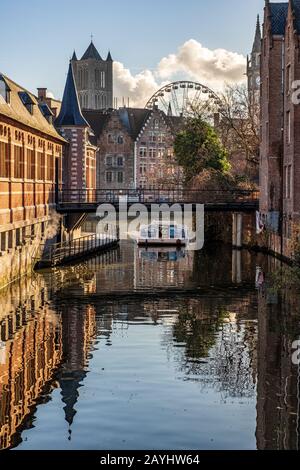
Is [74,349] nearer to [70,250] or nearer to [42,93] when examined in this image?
[70,250]

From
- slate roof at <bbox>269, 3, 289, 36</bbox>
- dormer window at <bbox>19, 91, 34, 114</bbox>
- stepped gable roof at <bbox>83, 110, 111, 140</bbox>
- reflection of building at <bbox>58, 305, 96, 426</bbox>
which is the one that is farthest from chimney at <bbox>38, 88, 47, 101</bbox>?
reflection of building at <bbox>58, 305, 96, 426</bbox>

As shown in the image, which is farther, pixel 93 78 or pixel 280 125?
pixel 93 78

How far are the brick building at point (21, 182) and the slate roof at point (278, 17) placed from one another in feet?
45.8

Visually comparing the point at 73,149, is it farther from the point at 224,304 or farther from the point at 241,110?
the point at 224,304

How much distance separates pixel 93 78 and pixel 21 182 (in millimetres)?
130774

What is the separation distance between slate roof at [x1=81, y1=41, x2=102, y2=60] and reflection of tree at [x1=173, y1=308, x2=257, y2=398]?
14324 cm

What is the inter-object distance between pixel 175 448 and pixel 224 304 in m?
15.7

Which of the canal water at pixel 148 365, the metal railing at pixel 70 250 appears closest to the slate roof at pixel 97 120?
the metal railing at pixel 70 250

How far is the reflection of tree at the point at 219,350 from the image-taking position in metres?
16.6

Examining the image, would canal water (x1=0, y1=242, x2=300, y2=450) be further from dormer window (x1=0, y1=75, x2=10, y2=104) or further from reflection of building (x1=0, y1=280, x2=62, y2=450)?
dormer window (x1=0, y1=75, x2=10, y2=104)

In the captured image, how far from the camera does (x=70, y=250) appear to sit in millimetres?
41781

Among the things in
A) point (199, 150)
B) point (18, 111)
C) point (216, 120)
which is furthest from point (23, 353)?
point (216, 120)

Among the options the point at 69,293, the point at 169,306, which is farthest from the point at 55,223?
the point at 169,306

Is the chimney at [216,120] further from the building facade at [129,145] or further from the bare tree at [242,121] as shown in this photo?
the building facade at [129,145]
